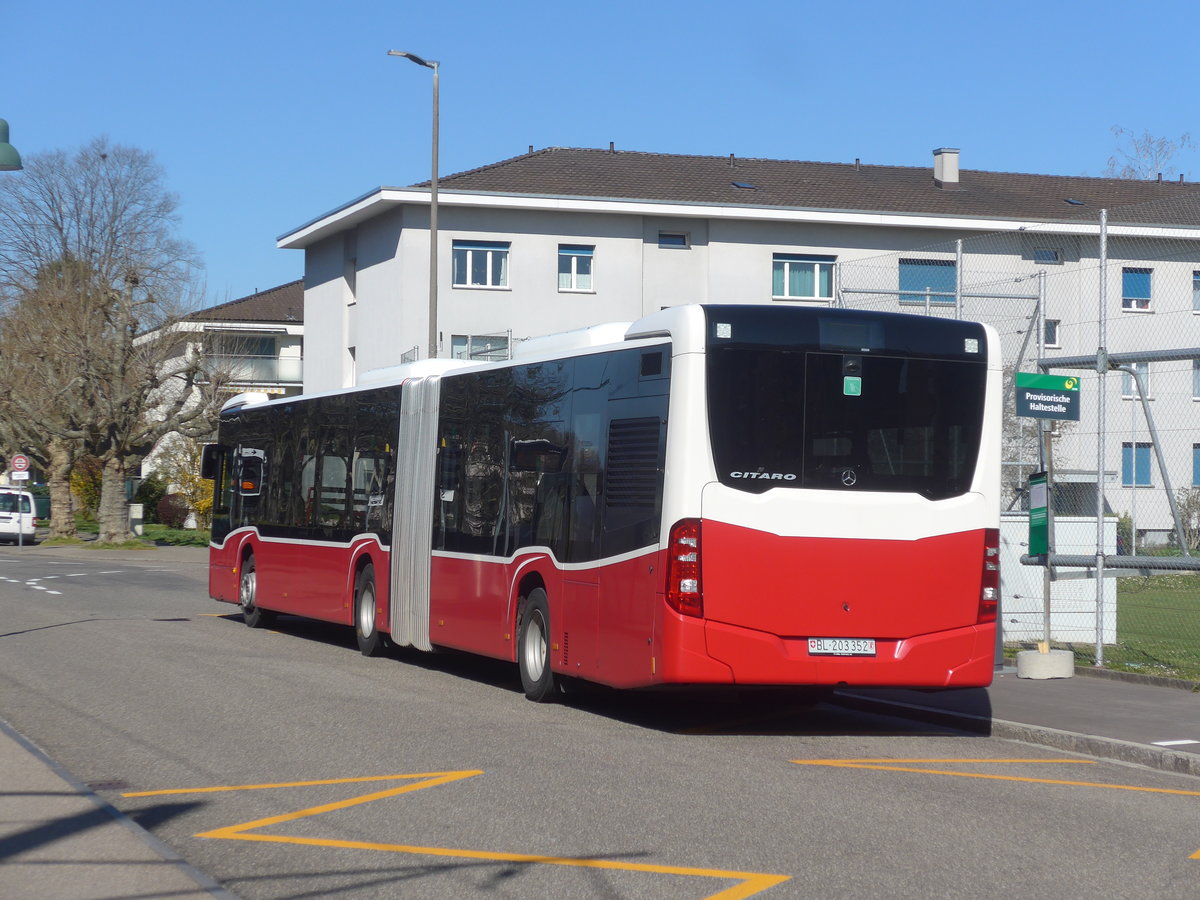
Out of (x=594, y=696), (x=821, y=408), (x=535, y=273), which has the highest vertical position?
(x=535, y=273)

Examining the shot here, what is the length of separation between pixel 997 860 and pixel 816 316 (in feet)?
16.9

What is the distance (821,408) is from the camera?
1104cm

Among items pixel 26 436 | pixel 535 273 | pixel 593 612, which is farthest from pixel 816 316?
pixel 26 436

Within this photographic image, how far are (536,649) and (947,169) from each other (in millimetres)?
43508

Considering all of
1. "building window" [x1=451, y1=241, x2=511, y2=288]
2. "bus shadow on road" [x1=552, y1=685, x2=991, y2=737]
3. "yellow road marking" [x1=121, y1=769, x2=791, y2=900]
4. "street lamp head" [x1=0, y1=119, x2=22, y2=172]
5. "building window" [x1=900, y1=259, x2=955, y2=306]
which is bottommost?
"bus shadow on road" [x1=552, y1=685, x2=991, y2=737]

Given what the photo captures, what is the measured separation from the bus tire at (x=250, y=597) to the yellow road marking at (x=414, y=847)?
12.7 m

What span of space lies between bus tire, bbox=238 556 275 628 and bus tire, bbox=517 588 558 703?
338 inches

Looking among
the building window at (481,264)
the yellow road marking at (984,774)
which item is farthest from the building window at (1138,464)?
the building window at (481,264)

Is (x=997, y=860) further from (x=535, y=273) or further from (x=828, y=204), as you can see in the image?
(x=828, y=204)

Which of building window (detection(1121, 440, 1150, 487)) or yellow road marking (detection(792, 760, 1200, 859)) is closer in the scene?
yellow road marking (detection(792, 760, 1200, 859))

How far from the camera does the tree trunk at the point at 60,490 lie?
5306 centimetres

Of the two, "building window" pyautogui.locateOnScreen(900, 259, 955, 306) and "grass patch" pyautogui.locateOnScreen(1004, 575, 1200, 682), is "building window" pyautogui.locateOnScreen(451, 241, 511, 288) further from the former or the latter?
"grass patch" pyautogui.locateOnScreen(1004, 575, 1200, 682)

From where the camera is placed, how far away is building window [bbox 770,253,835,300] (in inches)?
1868

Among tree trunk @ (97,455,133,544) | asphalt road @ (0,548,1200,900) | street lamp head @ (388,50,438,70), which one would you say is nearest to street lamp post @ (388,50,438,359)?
street lamp head @ (388,50,438,70)
